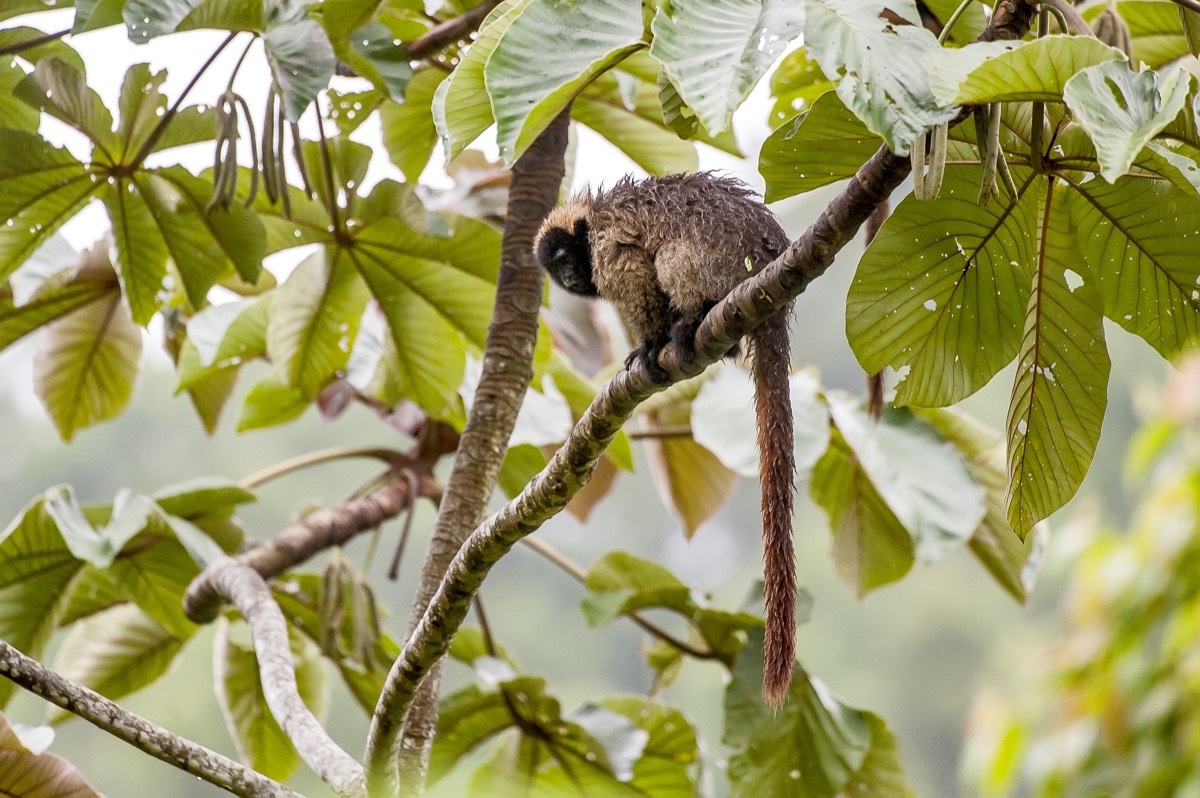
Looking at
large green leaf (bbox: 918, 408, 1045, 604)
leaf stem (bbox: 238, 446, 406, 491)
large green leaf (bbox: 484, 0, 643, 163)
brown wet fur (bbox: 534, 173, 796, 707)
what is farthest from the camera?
leaf stem (bbox: 238, 446, 406, 491)

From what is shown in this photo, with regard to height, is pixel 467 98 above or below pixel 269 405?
above

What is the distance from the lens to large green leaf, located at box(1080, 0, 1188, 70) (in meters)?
1.79

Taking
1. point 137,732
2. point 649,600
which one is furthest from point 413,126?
point 137,732

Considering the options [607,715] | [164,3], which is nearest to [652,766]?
[607,715]

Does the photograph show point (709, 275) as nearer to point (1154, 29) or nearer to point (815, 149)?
point (815, 149)

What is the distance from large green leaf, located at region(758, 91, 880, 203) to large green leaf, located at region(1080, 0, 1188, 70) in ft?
2.66

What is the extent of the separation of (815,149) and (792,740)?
1.06 m

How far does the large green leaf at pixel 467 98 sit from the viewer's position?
1.10 m

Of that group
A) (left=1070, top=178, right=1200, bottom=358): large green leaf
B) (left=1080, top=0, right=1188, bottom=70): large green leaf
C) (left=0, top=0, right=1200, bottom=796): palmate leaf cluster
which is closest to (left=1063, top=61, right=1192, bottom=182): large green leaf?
(left=0, top=0, right=1200, bottom=796): palmate leaf cluster

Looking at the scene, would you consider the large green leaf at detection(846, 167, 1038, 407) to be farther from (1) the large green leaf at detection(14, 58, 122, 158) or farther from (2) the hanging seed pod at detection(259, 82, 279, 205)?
(1) the large green leaf at detection(14, 58, 122, 158)

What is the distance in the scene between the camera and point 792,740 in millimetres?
1851

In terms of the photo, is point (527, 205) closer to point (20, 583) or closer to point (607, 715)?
point (607, 715)

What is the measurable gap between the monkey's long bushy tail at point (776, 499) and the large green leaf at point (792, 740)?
392 millimetres

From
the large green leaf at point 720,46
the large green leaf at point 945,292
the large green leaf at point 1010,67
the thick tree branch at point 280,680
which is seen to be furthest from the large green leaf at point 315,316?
the large green leaf at point 1010,67
